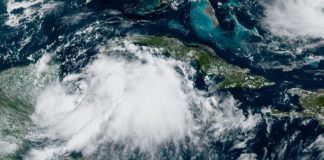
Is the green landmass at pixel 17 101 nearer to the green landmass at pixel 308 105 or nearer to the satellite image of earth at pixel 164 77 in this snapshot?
the satellite image of earth at pixel 164 77

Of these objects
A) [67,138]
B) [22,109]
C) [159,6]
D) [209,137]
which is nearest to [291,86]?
[209,137]

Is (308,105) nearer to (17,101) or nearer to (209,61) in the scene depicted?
(209,61)

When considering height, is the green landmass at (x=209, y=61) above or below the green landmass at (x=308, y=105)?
above

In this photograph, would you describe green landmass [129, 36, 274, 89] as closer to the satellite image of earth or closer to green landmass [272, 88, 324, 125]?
the satellite image of earth

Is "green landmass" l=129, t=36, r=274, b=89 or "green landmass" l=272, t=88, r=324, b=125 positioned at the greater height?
"green landmass" l=129, t=36, r=274, b=89

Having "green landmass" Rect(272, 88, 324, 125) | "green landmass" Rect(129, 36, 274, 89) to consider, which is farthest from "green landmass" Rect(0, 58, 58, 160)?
"green landmass" Rect(272, 88, 324, 125)

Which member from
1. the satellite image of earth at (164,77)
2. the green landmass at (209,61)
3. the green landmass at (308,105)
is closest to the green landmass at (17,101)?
the satellite image of earth at (164,77)

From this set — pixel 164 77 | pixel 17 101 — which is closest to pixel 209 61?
pixel 164 77

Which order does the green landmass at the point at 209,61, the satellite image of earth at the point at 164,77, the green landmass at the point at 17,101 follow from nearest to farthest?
the green landmass at the point at 17,101 → the satellite image of earth at the point at 164,77 → the green landmass at the point at 209,61
